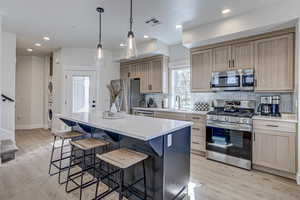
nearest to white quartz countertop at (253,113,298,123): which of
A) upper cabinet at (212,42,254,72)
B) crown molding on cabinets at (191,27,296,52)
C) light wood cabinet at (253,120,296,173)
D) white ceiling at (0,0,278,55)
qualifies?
light wood cabinet at (253,120,296,173)

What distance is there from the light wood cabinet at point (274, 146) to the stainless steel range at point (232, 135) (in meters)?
0.12

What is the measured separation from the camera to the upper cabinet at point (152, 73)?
4.92 meters

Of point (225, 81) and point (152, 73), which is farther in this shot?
point (152, 73)

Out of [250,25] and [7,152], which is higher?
[250,25]

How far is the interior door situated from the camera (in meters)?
5.52

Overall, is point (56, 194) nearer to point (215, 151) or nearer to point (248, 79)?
A: point (215, 151)

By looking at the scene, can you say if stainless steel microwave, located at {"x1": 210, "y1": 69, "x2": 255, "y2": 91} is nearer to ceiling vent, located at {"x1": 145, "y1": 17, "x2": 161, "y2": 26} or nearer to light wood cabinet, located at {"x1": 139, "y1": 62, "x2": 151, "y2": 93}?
ceiling vent, located at {"x1": 145, "y1": 17, "x2": 161, "y2": 26}

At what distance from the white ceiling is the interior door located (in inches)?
51.2

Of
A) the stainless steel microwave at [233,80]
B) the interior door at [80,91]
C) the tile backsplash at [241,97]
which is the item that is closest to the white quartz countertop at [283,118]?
the tile backsplash at [241,97]

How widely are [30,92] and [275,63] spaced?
25.6 ft

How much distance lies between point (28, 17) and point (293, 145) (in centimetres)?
521

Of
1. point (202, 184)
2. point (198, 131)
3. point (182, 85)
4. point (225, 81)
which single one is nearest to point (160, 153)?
point (202, 184)

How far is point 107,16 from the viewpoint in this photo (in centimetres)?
325

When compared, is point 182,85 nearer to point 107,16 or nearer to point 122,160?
point 107,16
